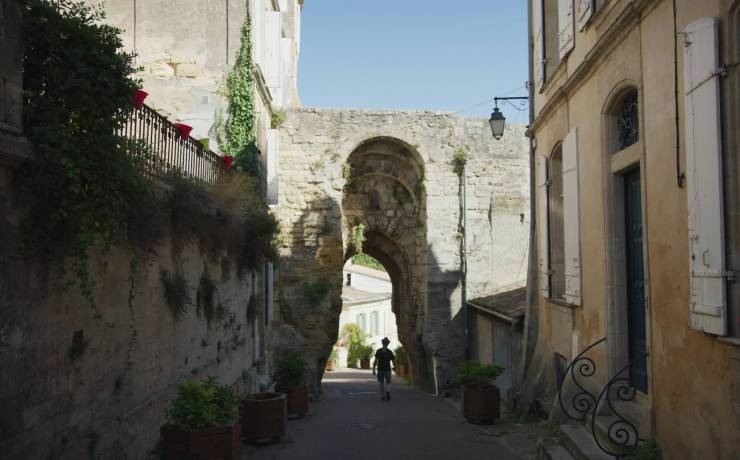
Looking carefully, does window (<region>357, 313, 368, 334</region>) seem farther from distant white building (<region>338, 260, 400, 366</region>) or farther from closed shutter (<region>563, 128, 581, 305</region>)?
closed shutter (<region>563, 128, 581, 305</region>)

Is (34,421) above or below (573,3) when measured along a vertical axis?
below

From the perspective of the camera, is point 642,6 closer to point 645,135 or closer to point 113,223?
point 645,135

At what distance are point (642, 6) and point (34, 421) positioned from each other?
19.4ft

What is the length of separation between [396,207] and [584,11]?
34.6 ft

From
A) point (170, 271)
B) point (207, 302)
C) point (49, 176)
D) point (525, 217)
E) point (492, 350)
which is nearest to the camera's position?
point (49, 176)

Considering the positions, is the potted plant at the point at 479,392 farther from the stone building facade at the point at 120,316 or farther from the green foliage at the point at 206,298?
the green foliage at the point at 206,298

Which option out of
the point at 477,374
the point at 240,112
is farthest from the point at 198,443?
the point at 240,112

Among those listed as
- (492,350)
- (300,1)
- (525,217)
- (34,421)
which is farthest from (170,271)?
(300,1)

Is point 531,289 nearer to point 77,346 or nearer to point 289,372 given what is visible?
point 289,372

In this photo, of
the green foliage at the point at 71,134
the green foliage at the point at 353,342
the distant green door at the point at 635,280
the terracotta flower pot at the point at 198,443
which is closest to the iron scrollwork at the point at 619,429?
the distant green door at the point at 635,280

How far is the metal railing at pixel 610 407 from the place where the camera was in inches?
217

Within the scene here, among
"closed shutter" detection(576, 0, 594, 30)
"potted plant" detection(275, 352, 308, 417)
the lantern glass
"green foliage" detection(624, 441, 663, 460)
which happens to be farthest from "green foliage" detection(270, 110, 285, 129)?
"green foliage" detection(624, 441, 663, 460)

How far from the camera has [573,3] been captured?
835 centimetres

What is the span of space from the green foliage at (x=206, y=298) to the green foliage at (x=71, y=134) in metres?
3.90
